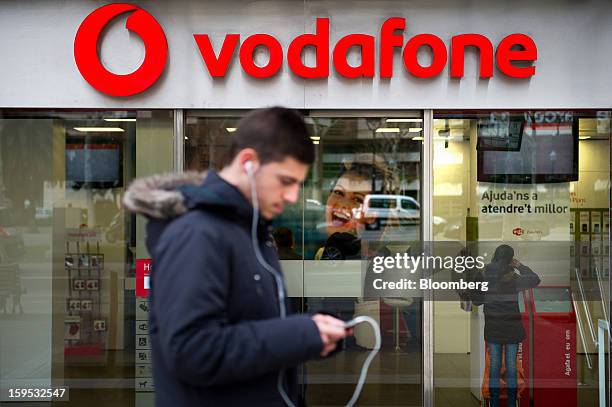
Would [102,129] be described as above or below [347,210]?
above

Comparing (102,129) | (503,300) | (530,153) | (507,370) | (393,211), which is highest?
(102,129)

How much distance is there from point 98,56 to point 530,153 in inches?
150

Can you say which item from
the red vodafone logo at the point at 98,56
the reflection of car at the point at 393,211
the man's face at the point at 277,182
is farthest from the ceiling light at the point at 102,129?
the man's face at the point at 277,182

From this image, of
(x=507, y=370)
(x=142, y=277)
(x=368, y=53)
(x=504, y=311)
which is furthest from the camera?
(x=507, y=370)

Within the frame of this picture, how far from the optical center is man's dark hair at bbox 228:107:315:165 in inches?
74.4

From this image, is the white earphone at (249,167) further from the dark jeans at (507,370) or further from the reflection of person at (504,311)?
the dark jeans at (507,370)

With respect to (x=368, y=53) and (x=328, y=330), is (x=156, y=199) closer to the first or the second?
(x=328, y=330)

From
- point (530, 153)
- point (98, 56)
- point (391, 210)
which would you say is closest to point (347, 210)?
point (391, 210)

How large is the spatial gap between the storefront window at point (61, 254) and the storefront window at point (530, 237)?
279cm

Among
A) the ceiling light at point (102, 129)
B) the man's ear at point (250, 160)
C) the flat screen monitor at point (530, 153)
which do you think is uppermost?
the ceiling light at point (102, 129)

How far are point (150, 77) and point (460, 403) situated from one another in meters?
3.90

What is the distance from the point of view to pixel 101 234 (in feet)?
19.2

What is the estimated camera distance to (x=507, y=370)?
593 centimetres

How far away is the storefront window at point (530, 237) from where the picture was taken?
18.9 ft
